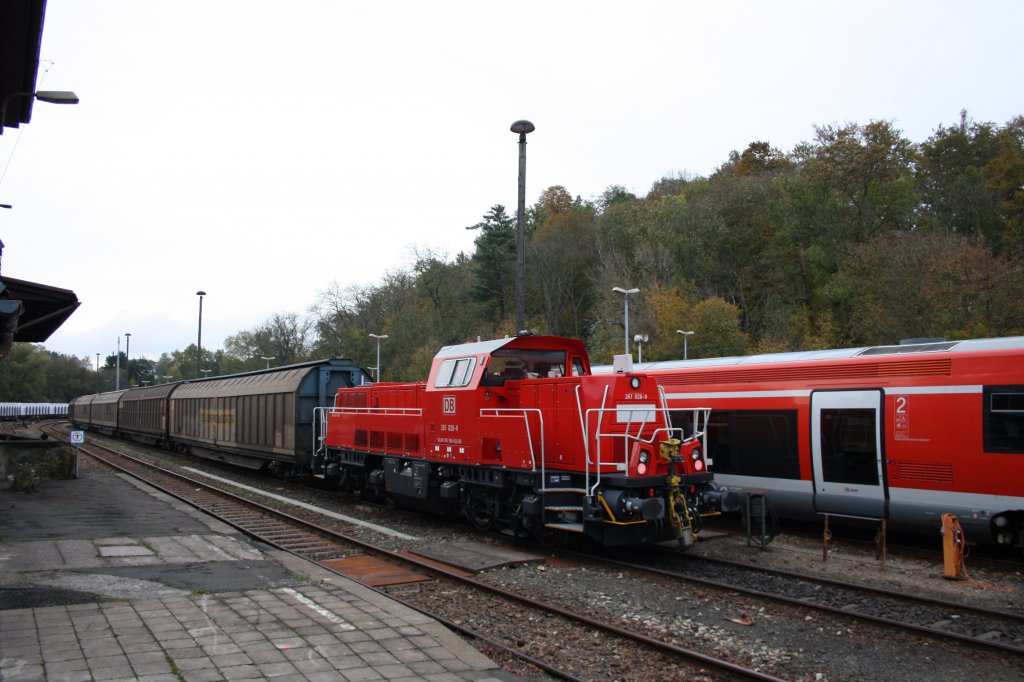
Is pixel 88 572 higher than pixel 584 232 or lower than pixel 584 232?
lower

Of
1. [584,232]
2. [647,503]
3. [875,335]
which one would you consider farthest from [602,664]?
[584,232]

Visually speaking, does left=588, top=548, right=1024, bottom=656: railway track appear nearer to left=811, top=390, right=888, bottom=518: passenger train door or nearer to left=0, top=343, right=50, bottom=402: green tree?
left=811, top=390, right=888, bottom=518: passenger train door

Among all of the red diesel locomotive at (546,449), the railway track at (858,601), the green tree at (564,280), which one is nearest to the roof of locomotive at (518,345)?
the red diesel locomotive at (546,449)

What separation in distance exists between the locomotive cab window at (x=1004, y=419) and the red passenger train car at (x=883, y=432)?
0.05 feet

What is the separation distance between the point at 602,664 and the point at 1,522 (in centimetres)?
1126

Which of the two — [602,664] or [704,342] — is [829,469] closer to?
[602,664]

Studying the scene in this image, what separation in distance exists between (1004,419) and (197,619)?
34.4ft

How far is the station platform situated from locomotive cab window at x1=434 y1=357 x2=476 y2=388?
3839mm

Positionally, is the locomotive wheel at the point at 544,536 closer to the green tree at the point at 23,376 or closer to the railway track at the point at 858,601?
the railway track at the point at 858,601

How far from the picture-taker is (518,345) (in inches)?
463

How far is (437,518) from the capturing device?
14.2m

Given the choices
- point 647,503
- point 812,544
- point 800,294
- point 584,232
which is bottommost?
point 812,544

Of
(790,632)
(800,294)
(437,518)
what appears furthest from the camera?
(800,294)

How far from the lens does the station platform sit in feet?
18.0
